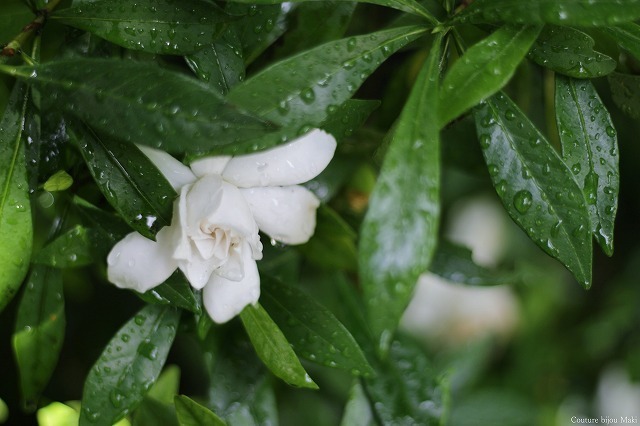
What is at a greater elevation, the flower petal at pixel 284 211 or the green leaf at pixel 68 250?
the flower petal at pixel 284 211

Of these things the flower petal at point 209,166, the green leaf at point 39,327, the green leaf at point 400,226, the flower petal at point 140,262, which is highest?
the green leaf at point 400,226

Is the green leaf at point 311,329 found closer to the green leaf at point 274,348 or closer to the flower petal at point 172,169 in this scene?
the green leaf at point 274,348

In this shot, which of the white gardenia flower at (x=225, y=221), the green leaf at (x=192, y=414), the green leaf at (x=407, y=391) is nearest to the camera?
the white gardenia flower at (x=225, y=221)

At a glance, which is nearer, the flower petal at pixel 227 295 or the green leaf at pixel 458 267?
the flower petal at pixel 227 295

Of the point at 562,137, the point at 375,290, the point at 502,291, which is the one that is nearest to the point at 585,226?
the point at 562,137

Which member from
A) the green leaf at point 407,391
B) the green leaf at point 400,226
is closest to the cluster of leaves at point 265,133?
the green leaf at point 400,226

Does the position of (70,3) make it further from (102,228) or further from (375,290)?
(375,290)
